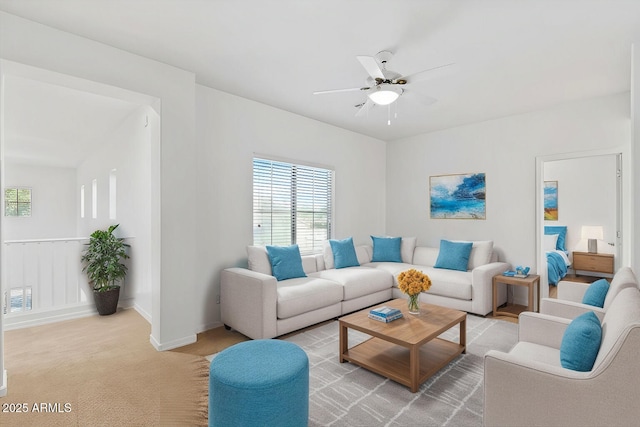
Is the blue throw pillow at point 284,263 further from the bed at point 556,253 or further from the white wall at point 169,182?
the bed at point 556,253

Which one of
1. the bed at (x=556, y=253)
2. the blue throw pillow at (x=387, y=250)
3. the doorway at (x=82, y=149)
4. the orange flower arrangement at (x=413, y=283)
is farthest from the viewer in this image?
the blue throw pillow at (x=387, y=250)

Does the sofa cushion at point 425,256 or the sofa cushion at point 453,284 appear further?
the sofa cushion at point 425,256

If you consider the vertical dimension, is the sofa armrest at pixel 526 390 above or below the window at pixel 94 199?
below

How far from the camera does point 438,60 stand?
9.65 ft

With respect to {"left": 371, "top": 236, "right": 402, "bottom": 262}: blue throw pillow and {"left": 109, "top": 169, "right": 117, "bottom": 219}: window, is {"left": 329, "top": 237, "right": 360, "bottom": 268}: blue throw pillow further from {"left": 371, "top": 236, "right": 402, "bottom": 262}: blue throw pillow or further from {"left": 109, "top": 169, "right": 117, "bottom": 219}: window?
{"left": 109, "top": 169, "right": 117, "bottom": 219}: window

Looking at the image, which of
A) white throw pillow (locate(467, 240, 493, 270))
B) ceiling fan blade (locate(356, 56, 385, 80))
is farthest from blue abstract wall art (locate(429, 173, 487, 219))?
ceiling fan blade (locate(356, 56, 385, 80))

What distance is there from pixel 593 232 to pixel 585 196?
676mm

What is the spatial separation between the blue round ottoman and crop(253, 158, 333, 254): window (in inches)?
99.3

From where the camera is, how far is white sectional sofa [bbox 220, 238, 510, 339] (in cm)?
316

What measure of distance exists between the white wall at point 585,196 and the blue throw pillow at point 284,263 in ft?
17.7

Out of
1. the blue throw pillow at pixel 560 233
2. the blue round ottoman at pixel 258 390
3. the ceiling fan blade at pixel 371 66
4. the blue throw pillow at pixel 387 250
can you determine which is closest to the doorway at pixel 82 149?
the blue round ottoman at pixel 258 390

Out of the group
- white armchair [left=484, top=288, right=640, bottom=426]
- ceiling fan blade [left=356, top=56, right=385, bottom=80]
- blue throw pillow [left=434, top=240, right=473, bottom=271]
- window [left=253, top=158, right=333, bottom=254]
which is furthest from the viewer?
blue throw pillow [left=434, top=240, right=473, bottom=271]

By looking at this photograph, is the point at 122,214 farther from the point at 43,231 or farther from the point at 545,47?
the point at 43,231

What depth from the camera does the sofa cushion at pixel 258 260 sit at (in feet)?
12.3
